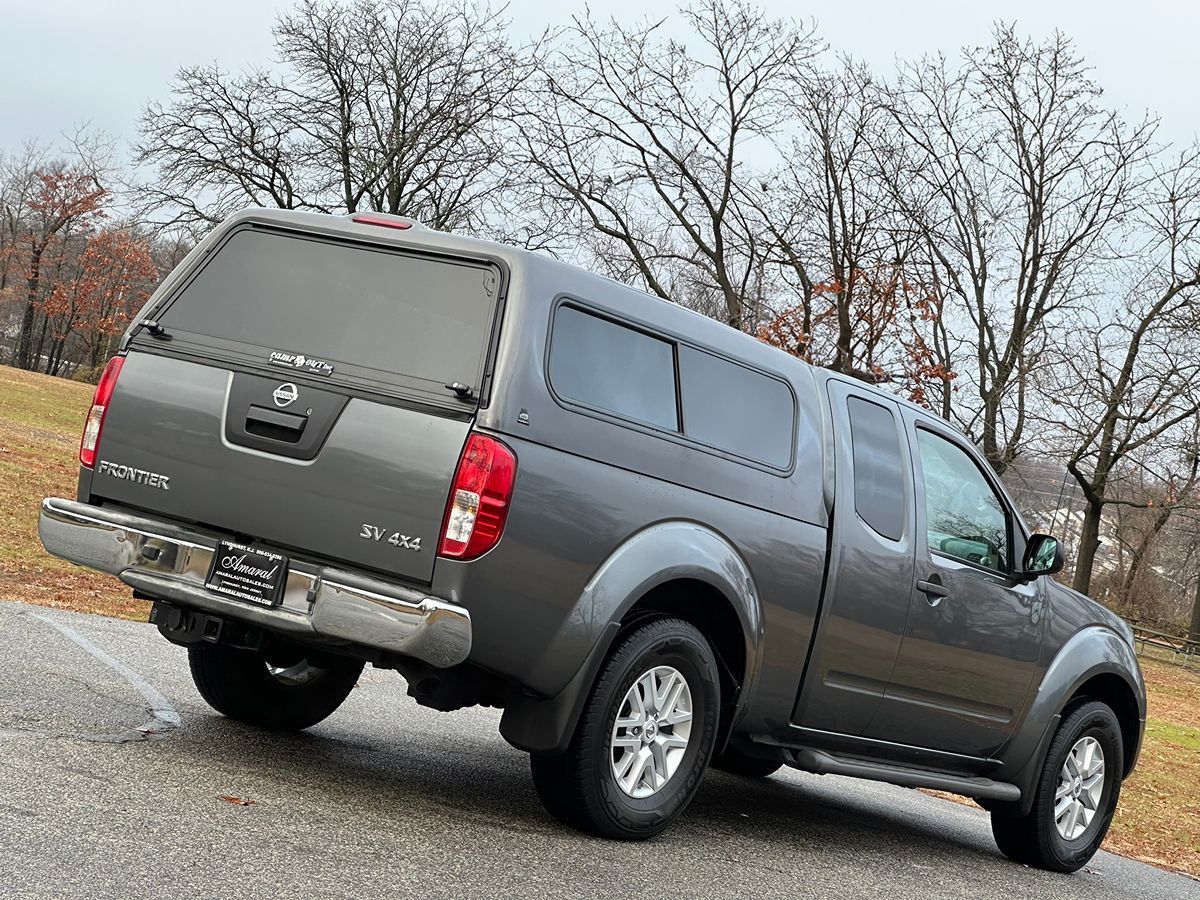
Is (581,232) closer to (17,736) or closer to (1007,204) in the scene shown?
(1007,204)

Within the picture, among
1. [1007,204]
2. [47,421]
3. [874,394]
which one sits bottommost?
[47,421]

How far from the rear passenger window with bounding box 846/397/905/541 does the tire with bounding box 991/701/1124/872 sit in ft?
5.90

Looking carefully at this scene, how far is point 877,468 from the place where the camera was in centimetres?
665

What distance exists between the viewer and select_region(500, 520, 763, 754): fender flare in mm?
5023

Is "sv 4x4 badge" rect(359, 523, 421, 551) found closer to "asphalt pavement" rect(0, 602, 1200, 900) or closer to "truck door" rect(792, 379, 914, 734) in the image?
"asphalt pavement" rect(0, 602, 1200, 900)

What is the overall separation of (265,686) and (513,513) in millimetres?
2236

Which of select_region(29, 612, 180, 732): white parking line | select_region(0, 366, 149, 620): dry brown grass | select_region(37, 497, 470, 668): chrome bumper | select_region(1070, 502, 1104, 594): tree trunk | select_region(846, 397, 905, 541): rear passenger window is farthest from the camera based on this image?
select_region(1070, 502, 1104, 594): tree trunk

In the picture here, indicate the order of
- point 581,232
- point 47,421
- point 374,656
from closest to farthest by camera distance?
point 374,656
point 581,232
point 47,421

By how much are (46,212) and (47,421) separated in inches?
1375

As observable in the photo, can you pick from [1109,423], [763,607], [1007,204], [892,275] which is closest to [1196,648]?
[1109,423]

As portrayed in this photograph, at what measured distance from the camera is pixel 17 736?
5207 millimetres

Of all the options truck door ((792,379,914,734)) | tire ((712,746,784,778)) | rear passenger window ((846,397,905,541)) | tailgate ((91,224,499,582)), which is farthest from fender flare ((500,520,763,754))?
tire ((712,746,784,778))

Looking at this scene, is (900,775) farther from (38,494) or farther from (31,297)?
(31,297)

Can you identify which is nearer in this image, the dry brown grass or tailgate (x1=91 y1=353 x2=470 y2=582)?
tailgate (x1=91 y1=353 x2=470 y2=582)
